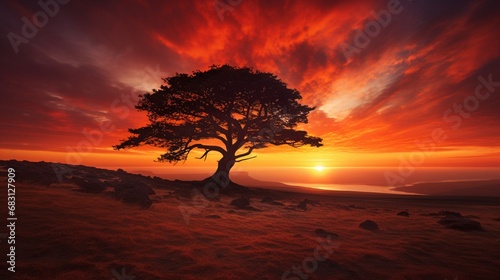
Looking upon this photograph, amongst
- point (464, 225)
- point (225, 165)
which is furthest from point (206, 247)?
point (225, 165)

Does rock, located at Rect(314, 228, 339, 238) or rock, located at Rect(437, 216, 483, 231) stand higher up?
rock, located at Rect(437, 216, 483, 231)

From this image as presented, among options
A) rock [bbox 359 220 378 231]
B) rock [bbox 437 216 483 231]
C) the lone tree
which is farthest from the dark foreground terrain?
the lone tree

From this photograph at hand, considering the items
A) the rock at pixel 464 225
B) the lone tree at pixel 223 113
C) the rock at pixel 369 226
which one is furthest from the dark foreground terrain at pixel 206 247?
the lone tree at pixel 223 113

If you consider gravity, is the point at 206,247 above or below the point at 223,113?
below

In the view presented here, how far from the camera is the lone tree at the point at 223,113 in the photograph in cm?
1869

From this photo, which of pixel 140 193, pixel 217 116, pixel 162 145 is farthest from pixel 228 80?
pixel 140 193

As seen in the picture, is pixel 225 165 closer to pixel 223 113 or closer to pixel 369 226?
pixel 223 113

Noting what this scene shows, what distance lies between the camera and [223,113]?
66.4 ft

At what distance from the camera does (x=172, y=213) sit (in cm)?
861

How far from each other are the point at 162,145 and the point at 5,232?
1553 centimetres

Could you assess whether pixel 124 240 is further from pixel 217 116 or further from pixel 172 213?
pixel 217 116

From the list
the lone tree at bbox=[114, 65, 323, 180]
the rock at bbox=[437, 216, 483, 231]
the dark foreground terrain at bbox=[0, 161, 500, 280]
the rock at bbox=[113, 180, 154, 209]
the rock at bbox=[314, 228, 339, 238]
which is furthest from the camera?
the lone tree at bbox=[114, 65, 323, 180]

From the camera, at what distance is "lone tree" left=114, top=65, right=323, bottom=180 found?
1869 cm

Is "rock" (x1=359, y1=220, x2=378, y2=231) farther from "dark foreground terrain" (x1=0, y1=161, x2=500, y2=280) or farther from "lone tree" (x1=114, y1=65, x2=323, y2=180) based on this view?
"lone tree" (x1=114, y1=65, x2=323, y2=180)
